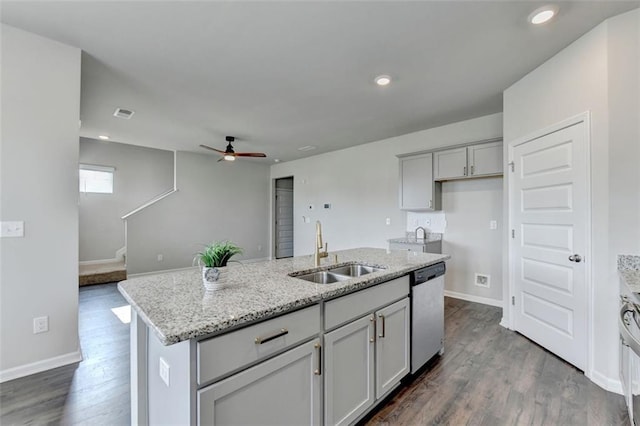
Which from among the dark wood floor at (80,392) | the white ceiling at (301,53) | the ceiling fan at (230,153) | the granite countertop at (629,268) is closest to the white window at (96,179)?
the white ceiling at (301,53)

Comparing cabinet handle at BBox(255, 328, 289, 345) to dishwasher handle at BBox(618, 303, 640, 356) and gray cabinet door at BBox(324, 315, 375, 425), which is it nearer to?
gray cabinet door at BBox(324, 315, 375, 425)

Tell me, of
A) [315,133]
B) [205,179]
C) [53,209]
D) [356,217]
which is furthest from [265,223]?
[53,209]

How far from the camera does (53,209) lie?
7.71 ft

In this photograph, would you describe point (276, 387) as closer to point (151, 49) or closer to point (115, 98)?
point (151, 49)

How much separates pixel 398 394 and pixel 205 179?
5890 millimetres

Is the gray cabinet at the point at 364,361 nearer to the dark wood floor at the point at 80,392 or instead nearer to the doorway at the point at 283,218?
the dark wood floor at the point at 80,392

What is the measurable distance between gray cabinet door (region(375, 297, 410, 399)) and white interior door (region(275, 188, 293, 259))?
19.5 feet

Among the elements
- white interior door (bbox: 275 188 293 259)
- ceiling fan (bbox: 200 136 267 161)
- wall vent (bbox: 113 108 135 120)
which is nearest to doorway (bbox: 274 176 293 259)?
white interior door (bbox: 275 188 293 259)

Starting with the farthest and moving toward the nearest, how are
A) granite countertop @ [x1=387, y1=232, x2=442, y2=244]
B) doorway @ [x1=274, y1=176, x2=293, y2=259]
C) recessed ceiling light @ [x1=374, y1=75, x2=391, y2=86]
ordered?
doorway @ [x1=274, y1=176, x2=293, y2=259], granite countertop @ [x1=387, y1=232, x2=442, y2=244], recessed ceiling light @ [x1=374, y1=75, x2=391, y2=86]

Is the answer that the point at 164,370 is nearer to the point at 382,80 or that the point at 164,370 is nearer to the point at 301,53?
the point at 301,53

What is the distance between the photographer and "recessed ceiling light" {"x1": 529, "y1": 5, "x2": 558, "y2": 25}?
194 cm

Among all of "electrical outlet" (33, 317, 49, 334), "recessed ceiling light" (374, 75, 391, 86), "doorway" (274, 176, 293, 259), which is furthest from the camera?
"doorway" (274, 176, 293, 259)

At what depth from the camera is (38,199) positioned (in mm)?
2285

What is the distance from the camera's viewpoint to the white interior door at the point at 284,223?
25.9 ft
